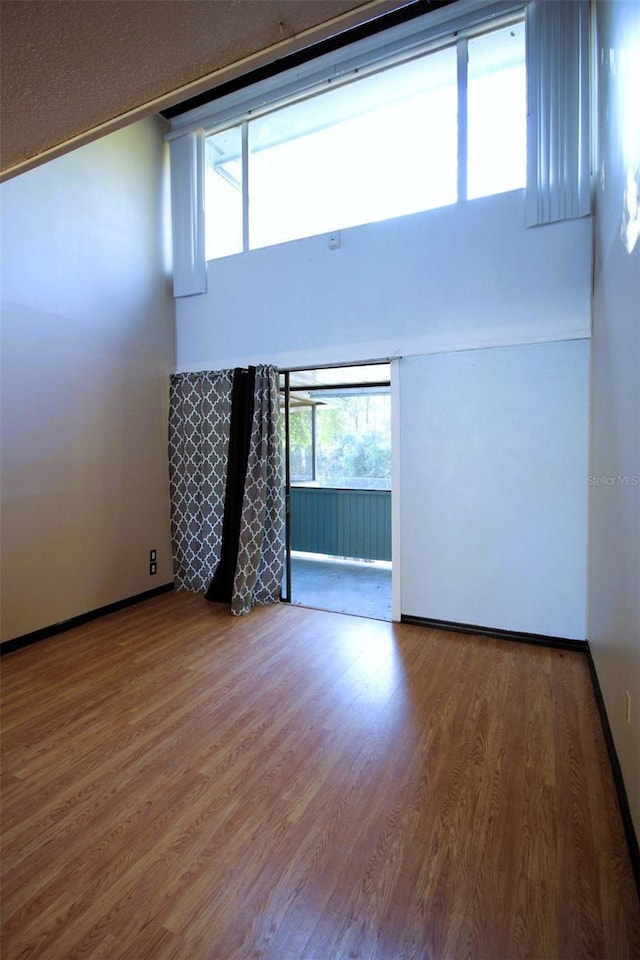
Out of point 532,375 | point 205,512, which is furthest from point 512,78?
point 205,512

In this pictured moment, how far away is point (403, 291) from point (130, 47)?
2.79m

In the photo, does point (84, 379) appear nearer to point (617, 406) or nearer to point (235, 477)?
point (235, 477)

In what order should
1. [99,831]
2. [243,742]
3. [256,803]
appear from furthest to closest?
[243,742]
[256,803]
[99,831]

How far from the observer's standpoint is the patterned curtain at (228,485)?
383 cm

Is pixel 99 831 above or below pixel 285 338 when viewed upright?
below

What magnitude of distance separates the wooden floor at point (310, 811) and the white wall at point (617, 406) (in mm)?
316

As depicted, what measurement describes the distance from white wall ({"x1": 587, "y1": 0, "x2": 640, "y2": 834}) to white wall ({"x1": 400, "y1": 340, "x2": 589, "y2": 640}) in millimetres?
212

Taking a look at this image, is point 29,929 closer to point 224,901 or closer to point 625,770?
point 224,901

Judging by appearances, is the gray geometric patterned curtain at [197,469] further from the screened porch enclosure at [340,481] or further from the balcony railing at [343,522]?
the balcony railing at [343,522]

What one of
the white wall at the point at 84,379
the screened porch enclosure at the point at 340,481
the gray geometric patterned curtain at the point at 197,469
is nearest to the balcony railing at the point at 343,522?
the screened porch enclosure at the point at 340,481

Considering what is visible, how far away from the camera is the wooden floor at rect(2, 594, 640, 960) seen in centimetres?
127

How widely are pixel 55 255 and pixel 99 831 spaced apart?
363 cm

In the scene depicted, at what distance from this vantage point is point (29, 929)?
1.27 m

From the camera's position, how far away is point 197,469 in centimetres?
423
